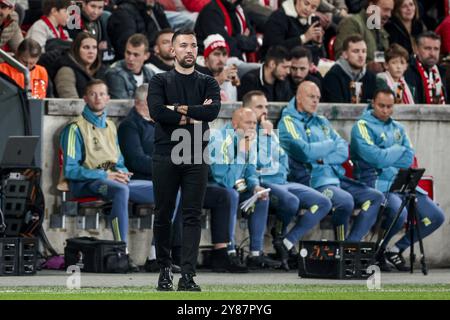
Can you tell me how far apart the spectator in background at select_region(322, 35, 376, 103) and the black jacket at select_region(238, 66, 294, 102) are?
2.50 ft

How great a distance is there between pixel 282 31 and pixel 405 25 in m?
2.59

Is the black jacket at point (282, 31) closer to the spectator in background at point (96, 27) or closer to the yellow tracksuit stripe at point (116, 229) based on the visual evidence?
the spectator in background at point (96, 27)

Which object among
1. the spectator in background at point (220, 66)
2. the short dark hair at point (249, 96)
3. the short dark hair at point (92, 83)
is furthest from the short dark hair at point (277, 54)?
the short dark hair at point (92, 83)

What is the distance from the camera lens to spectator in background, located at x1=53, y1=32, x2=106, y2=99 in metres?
17.5

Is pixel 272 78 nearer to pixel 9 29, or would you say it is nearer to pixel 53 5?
pixel 53 5

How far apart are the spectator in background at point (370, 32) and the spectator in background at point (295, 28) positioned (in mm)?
583

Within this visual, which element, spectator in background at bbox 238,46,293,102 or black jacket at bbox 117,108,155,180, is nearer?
black jacket at bbox 117,108,155,180

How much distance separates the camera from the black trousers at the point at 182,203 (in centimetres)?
1273

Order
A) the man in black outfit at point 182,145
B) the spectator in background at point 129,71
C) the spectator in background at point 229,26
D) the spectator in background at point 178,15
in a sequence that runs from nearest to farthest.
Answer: the man in black outfit at point 182,145 < the spectator in background at point 129,71 < the spectator in background at point 229,26 < the spectator in background at point 178,15

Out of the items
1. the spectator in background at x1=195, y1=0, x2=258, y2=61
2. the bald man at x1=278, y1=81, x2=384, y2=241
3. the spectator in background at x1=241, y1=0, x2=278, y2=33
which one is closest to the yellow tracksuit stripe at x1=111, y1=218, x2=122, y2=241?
the bald man at x1=278, y1=81, x2=384, y2=241

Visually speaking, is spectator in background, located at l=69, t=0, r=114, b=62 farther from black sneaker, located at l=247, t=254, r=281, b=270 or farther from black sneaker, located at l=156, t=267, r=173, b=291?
black sneaker, located at l=156, t=267, r=173, b=291

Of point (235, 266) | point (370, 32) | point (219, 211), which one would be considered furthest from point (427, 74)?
point (235, 266)
